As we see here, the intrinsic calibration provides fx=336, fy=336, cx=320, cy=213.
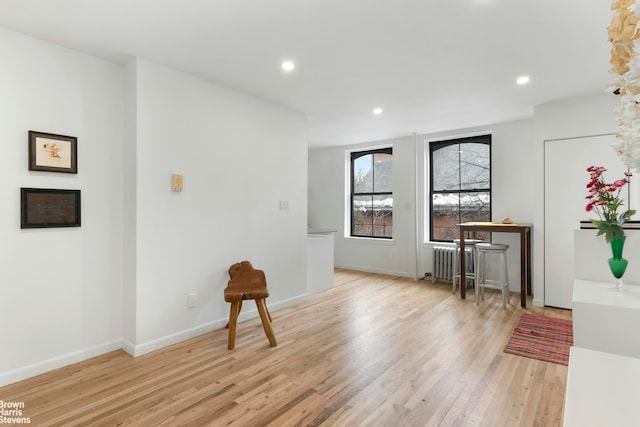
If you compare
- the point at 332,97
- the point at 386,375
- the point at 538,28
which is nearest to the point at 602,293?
Result: the point at 386,375

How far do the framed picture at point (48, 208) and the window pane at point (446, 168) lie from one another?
507 centimetres

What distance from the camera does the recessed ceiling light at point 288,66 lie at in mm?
2914

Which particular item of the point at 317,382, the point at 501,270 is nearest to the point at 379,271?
the point at 501,270

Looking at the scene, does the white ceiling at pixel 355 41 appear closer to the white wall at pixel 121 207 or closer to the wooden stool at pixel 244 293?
the white wall at pixel 121 207

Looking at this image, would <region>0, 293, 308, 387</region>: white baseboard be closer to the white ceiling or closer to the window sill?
the white ceiling

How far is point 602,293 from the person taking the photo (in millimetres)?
1860

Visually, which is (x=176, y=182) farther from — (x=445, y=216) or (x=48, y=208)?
(x=445, y=216)

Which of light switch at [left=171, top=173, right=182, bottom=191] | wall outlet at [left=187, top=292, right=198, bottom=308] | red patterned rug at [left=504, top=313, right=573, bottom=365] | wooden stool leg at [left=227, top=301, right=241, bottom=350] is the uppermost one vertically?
light switch at [left=171, top=173, right=182, bottom=191]

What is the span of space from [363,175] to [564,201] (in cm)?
350

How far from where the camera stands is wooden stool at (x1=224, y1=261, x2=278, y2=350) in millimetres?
2920

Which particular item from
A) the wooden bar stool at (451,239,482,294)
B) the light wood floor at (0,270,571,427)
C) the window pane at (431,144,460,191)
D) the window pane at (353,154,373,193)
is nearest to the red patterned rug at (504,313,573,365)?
the light wood floor at (0,270,571,427)

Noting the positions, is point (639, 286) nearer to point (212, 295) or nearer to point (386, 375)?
point (386, 375)

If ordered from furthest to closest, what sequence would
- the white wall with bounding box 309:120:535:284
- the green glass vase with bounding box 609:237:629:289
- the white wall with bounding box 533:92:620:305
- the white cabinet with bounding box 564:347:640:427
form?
the white wall with bounding box 309:120:535:284
the white wall with bounding box 533:92:620:305
the green glass vase with bounding box 609:237:629:289
the white cabinet with bounding box 564:347:640:427

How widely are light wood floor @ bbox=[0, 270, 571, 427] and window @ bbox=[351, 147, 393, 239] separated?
3.10 m
